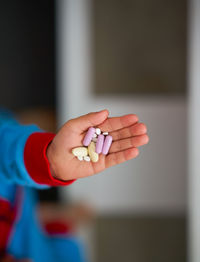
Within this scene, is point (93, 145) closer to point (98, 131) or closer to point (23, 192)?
point (98, 131)

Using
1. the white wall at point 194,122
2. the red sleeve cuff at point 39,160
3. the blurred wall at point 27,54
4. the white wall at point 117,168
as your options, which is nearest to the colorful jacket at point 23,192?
the red sleeve cuff at point 39,160

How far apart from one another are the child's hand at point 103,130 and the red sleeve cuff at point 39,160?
15 mm

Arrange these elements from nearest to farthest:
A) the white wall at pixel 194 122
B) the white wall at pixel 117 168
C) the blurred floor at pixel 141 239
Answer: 1. the white wall at pixel 194 122
2. the white wall at pixel 117 168
3. the blurred floor at pixel 141 239

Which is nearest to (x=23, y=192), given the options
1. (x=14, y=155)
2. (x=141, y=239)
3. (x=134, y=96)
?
(x=14, y=155)

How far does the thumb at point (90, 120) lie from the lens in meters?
0.34

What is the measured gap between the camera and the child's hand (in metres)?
0.35

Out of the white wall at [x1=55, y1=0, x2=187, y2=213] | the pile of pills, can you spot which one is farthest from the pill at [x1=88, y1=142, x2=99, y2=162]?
the white wall at [x1=55, y1=0, x2=187, y2=213]

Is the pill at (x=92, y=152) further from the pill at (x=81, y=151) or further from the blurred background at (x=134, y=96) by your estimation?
the blurred background at (x=134, y=96)

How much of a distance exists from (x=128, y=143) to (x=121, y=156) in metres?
0.02

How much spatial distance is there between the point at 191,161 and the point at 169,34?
490mm

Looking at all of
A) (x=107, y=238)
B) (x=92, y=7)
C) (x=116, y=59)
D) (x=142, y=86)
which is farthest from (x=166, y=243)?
(x=92, y=7)

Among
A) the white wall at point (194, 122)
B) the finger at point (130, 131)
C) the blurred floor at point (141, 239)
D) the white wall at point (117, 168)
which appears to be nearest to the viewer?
the finger at point (130, 131)

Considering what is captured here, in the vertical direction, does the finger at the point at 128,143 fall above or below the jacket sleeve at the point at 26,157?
above

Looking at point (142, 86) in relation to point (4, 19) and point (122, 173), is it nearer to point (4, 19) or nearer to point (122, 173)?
point (122, 173)
